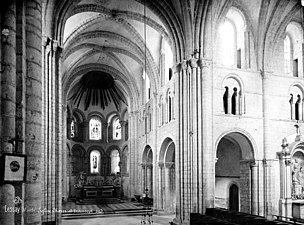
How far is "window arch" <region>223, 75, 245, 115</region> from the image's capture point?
21.6 metres

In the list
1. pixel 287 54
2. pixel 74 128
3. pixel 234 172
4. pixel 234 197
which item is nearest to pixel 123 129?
pixel 74 128

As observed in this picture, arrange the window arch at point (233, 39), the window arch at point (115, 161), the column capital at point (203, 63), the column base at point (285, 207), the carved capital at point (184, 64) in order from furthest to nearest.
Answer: the window arch at point (115, 161) → the window arch at point (233, 39) → the carved capital at point (184, 64) → the column base at point (285, 207) → the column capital at point (203, 63)

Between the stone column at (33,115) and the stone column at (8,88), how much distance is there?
1.69 ft

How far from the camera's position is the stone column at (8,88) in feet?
20.4

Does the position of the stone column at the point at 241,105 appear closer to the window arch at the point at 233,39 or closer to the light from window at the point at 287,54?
the window arch at the point at 233,39

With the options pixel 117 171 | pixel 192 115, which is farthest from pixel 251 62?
pixel 117 171

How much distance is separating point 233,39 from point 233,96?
11.6 feet

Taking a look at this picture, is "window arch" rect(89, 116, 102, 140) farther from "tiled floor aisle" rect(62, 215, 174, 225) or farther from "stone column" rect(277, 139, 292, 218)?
"stone column" rect(277, 139, 292, 218)

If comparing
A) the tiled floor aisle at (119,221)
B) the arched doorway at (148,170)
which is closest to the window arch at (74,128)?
the arched doorway at (148,170)

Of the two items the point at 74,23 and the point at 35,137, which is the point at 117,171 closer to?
the point at 74,23

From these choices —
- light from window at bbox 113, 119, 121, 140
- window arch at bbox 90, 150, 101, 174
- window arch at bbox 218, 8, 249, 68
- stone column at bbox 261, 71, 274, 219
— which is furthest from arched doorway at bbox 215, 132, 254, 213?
window arch at bbox 90, 150, 101, 174

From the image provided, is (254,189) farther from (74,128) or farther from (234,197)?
(74,128)

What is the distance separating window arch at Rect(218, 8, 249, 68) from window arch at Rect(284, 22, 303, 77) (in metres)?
3.04

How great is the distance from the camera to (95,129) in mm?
44844
